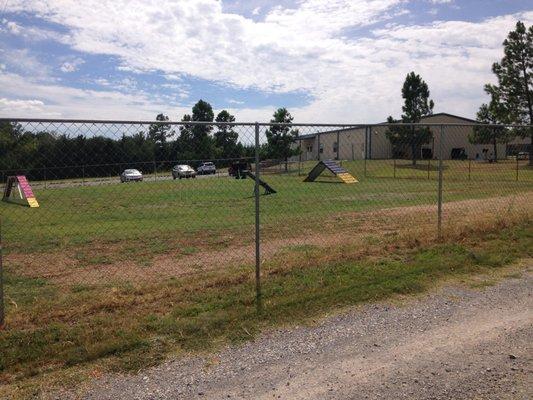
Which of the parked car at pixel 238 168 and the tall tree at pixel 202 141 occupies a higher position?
the tall tree at pixel 202 141

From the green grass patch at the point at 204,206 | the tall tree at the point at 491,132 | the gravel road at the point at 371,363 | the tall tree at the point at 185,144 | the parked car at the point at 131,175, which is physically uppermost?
the tall tree at the point at 491,132

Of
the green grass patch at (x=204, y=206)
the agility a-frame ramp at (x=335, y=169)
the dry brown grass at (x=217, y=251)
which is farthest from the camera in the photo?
the agility a-frame ramp at (x=335, y=169)

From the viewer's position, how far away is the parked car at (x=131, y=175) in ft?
16.1

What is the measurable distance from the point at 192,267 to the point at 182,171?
234 cm

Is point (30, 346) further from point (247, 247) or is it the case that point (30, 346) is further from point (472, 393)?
point (247, 247)

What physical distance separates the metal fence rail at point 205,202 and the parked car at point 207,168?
0.06 feet

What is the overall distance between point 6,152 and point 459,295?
5157 mm

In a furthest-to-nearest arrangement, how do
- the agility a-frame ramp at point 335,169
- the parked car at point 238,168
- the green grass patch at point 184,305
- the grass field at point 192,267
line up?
the agility a-frame ramp at point 335,169 < the parked car at point 238,168 < the grass field at point 192,267 < the green grass patch at point 184,305

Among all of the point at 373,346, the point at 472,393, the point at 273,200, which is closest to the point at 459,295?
the point at 373,346

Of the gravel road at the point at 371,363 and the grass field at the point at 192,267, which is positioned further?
the grass field at the point at 192,267

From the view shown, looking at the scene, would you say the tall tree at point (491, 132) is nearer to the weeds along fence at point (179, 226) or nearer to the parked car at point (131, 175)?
the weeds along fence at point (179, 226)

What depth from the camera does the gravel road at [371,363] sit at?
3.14 metres

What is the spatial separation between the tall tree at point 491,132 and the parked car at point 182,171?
6.92 m

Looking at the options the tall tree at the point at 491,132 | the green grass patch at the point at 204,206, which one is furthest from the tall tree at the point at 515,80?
the green grass patch at the point at 204,206
